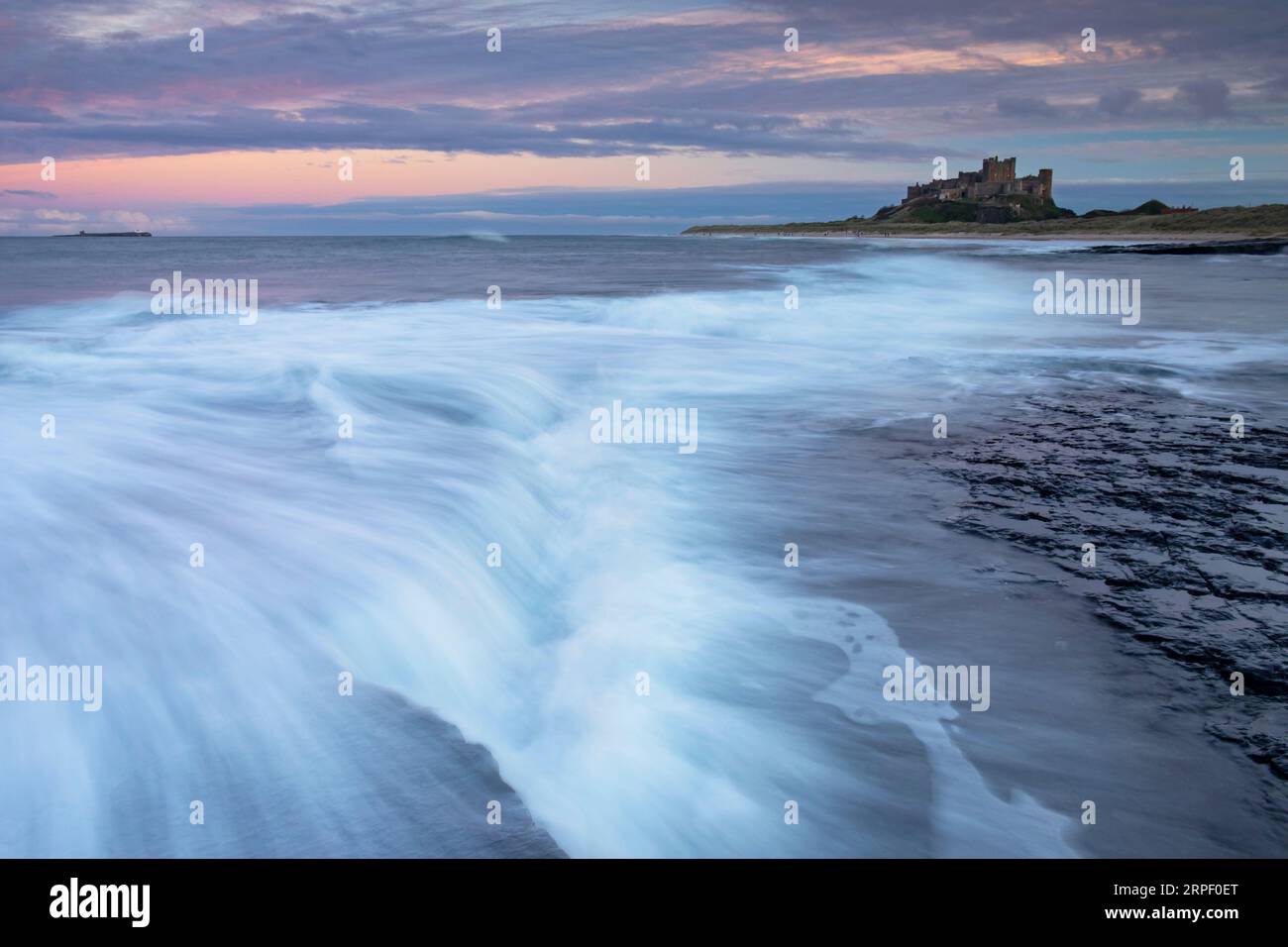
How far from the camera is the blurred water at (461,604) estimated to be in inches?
141

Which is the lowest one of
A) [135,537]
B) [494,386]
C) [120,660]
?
[120,660]

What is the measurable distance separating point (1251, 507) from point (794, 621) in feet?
11.7

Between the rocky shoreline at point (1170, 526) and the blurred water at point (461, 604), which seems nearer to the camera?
the blurred water at point (461, 604)

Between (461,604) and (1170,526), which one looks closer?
(461,604)

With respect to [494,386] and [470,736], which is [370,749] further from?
[494,386]

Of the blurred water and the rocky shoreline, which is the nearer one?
the blurred water

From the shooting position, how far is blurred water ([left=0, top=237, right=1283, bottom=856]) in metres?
3.59

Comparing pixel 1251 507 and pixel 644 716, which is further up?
pixel 1251 507

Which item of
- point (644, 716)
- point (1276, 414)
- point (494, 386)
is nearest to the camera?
point (644, 716)

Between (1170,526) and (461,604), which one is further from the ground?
(1170,526)

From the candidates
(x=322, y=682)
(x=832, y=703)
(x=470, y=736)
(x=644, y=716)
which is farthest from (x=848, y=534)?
(x=322, y=682)

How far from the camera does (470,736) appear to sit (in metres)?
4.03

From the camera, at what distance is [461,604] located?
210 inches

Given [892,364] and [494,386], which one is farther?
[892,364]
